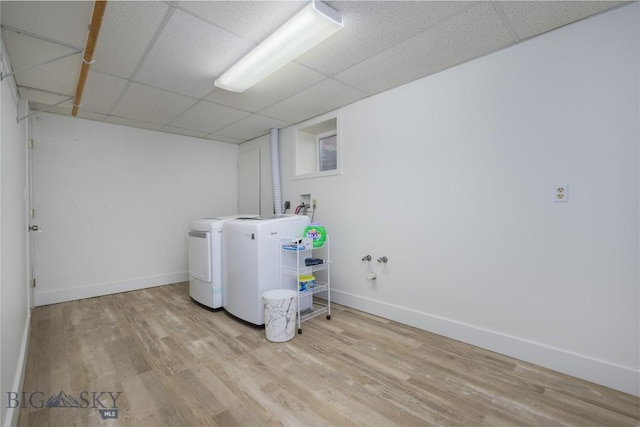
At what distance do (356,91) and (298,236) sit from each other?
157 centimetres

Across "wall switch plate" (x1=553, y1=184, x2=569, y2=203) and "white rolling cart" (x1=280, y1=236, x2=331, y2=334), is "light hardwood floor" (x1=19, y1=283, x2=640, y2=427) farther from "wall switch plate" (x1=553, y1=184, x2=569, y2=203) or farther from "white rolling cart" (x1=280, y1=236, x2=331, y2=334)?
"wall switch plate" (x1=553, y1=184, x2=569, y2=203)

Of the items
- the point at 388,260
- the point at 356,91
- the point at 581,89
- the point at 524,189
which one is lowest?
the point at 388,260

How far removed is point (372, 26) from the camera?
1.81 m

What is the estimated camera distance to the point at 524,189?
6.69ft

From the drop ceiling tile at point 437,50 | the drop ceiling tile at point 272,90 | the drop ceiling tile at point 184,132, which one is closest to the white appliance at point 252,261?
the drop ceiling tile at point 272,90

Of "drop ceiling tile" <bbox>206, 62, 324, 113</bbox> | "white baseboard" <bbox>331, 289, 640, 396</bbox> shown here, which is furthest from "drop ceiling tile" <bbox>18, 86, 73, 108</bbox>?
"white baseboard" <bbox>331, 289, 640, 396</bbox>

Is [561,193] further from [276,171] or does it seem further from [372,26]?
[276,171]

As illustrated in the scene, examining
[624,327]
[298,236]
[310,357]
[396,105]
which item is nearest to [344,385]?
[310,357]

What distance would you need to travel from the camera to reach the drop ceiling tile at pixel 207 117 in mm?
3240

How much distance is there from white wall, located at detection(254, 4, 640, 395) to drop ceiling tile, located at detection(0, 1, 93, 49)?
230 centimetres

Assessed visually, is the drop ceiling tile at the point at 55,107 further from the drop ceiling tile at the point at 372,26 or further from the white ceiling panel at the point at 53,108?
the drop ceiling tile at the point at 372,26

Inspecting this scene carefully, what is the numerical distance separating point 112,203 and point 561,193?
15.6 ft

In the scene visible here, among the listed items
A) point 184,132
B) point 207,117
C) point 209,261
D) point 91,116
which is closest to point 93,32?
point 207,117

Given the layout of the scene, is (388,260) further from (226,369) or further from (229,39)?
(229,39)
